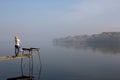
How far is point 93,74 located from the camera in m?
59.3

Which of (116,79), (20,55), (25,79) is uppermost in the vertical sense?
(20,55)

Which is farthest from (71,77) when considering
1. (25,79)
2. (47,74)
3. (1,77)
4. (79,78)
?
(25,79)

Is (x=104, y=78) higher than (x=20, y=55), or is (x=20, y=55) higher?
(x=20, y=55)

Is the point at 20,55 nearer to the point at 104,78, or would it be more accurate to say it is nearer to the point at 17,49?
the point at 17,49

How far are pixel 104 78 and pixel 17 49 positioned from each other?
30.1 m

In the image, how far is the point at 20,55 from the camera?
29984 mm

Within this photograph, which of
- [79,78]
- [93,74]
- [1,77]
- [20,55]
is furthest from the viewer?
[93,74]

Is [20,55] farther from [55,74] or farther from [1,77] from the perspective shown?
[55,74]

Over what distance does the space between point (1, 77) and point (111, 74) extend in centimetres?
2693

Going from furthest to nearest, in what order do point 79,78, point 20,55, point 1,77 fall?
point 79,78
point 1,77
point 20,55

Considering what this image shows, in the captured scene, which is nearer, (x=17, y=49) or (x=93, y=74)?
(x=17, y=49)

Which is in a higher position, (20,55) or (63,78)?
(20,55)

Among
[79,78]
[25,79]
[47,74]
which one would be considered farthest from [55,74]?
[25,79]

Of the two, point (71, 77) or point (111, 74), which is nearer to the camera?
point (71, 77)
